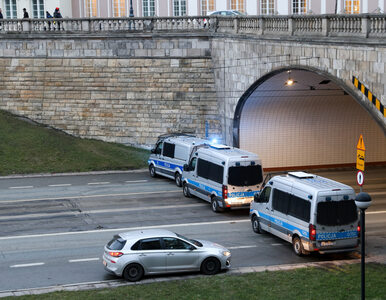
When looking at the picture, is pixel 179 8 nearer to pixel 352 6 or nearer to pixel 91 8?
pixel 91 8

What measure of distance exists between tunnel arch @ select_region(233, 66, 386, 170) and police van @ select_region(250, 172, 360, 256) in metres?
13.6

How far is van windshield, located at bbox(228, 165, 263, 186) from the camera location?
2697 cm

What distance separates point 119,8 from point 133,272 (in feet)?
129

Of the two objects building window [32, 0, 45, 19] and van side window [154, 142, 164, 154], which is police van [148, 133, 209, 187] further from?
building window [32, 0, 45, 19]

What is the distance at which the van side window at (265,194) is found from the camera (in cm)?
2367

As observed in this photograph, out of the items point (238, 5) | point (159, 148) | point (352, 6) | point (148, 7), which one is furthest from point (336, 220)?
point (148, 7)

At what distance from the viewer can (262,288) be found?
1784 cm

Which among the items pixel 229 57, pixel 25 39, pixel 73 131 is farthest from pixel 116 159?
pixel 25 39

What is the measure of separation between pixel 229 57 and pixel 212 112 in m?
3.70

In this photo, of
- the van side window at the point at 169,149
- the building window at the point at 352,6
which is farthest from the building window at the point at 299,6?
the van side window at the point at 169,149

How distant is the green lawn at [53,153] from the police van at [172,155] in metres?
2.87

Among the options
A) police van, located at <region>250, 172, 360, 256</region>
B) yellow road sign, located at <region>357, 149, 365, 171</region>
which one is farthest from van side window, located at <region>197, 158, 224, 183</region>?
yellow road sign, located at <region>357, 149, 365, 171</region>

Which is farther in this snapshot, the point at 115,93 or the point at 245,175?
the point at 115,93

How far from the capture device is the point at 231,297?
675 inches
